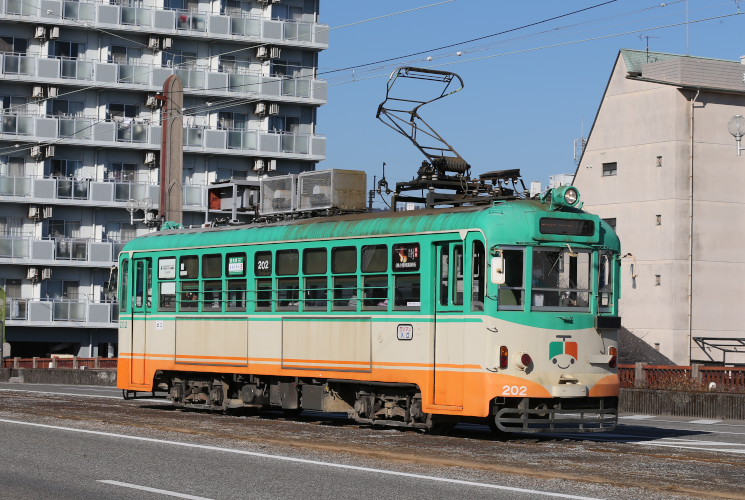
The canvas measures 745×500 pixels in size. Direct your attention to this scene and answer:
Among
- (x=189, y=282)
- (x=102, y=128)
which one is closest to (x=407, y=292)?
(x=189, y=282)

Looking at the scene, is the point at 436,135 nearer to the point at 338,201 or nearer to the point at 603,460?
the point at 338,201

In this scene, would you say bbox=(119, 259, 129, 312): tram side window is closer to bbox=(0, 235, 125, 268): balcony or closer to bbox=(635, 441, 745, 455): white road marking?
bbox=(635, 441, 745, 455): white road marking

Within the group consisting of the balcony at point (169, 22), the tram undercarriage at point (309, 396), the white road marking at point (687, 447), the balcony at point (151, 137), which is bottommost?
the white road marking at point (687, 447)

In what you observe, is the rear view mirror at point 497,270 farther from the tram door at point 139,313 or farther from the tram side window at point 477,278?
the tram door at point 139,313

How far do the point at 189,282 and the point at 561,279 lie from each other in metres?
8.20

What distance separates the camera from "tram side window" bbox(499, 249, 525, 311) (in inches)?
712

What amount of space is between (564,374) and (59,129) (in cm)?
4677

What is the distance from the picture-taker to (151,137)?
206 feet

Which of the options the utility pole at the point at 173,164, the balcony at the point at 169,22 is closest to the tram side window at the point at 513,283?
the utility pole at the point at 173,164

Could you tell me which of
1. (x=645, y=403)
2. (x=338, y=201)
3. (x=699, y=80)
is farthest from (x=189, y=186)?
(x=338, y=201)

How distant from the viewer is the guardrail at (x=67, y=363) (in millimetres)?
50250

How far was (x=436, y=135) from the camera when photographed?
21641 mm

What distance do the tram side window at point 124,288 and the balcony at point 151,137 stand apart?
36159mm

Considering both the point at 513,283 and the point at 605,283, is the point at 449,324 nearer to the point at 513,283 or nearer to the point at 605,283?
the point at 513,283
